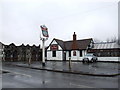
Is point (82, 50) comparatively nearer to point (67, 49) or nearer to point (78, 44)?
point (78, 44)

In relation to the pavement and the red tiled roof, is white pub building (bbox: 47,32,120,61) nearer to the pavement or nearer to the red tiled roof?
the red tiled roof

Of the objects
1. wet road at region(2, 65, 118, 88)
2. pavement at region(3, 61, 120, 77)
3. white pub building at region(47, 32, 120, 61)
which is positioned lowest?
pavement at region(3, 61, 120, 77)

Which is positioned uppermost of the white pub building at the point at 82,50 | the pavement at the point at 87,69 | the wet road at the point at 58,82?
the white pub building at the point at 82,50

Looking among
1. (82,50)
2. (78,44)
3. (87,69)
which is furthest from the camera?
(78,44)

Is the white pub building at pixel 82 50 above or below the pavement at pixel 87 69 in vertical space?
above

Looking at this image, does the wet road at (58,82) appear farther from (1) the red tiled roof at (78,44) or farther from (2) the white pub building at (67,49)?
(1) the red tiled roof at (78,44)

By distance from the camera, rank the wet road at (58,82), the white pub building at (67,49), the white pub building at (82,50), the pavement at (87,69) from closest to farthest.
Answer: the wet road at (58,82) → the pavement at (87,69) → the white pub building at (82,50) → the white pub building at (67,49)

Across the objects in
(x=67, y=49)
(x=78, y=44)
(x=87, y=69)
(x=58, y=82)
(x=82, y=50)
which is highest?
(x=78, y=44)

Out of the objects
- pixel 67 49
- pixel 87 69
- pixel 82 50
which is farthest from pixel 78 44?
pixel 87 69

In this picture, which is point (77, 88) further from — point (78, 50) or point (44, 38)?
point (78, 50)

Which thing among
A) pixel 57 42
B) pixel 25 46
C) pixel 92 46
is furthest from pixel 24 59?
pixel 92 46

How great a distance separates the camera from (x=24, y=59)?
4547 centimetres

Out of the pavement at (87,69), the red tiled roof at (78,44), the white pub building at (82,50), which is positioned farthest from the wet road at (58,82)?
the red tiled roof at (78,44)

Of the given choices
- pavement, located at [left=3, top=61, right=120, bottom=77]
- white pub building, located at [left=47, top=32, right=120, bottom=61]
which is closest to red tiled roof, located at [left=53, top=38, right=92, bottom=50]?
white pub building, located at [left=47, top=32, right=120, bottom=61]
